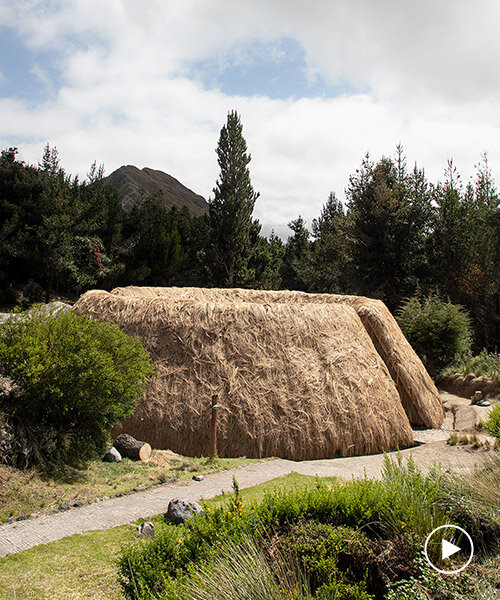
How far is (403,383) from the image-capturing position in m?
9.02

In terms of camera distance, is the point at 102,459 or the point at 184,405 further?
the point at 184,405

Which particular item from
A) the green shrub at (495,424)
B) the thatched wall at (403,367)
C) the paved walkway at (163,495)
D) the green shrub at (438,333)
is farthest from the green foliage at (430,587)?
the green shrub at (438,333)

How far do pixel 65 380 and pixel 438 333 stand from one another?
1234cm

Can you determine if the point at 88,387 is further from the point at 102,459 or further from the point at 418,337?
the point at 418,337

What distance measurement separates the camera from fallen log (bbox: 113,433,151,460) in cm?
664

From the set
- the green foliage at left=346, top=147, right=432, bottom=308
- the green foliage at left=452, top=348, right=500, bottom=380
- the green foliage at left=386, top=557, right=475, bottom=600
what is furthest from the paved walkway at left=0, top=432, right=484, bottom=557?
the green foliage at left=346, top=147, right=432, bottom=308

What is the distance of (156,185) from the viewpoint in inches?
3585

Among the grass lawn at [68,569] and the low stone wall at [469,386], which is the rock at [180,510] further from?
the low stone wall at [469,386]

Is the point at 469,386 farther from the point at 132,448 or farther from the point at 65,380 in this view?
the point at 65,380

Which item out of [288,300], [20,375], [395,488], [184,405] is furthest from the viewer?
[288,300]

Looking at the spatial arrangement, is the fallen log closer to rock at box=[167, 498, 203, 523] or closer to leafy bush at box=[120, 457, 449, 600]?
rock at box=[167, 498, 203, 523]

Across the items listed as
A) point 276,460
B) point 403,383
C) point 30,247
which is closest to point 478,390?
point 403,383

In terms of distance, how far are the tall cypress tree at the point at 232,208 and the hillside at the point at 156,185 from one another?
44156mm

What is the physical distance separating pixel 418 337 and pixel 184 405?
10.0 m
